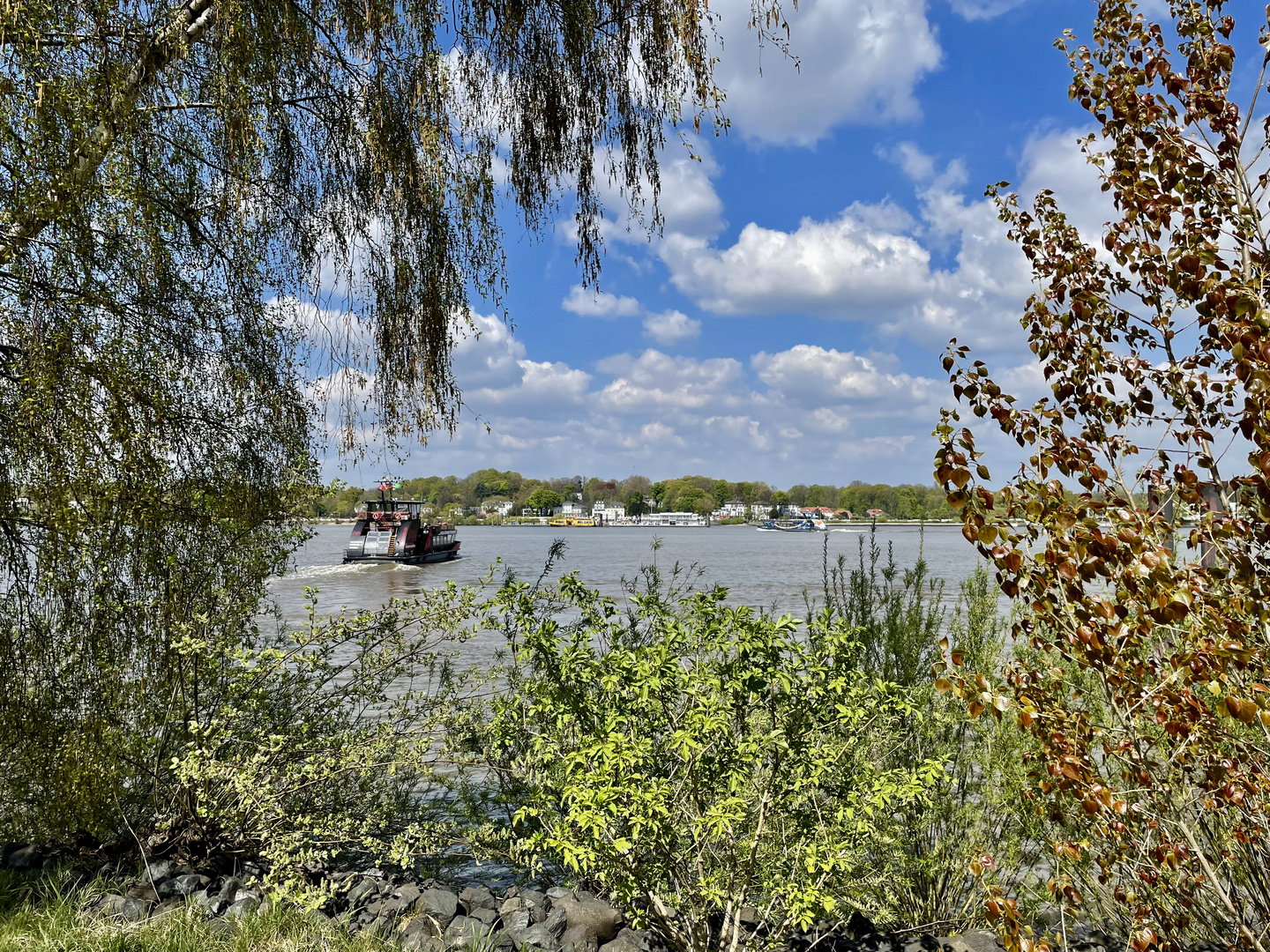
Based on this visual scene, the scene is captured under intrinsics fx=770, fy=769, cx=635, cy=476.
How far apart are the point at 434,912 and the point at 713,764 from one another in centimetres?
141

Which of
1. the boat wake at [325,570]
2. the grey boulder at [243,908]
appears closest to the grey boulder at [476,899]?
the grey boulder at [243,908]

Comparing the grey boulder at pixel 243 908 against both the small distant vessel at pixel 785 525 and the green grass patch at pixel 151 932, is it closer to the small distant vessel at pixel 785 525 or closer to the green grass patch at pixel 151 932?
the green grass patch at pixel 151 932

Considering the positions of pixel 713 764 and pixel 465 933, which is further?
pixel 465 933

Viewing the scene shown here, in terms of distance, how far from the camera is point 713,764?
2932 mm

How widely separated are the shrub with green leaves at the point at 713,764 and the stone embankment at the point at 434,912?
17cm

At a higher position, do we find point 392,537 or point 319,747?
point 319,747

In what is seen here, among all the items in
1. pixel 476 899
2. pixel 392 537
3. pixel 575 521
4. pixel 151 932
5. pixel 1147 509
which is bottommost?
pixel 575 521

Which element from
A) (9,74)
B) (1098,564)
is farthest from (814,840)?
(9,74)

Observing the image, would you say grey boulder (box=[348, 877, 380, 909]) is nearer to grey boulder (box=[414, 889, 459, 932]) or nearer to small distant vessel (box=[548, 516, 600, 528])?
grey boulder (box=[414, 889, 459, 932])

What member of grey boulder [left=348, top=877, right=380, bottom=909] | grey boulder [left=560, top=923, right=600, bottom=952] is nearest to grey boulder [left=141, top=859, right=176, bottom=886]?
grey boulder [left=348, top=877, right=380, bottom=909]

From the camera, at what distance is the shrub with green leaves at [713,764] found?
268cm

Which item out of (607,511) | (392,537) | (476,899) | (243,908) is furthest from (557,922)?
(607,511)

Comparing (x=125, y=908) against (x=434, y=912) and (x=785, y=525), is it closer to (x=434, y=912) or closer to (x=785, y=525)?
(x=434, y=912)

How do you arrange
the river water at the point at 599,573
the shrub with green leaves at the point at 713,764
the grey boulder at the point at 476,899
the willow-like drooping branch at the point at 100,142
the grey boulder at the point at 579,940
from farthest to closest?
1. the river water at the point at 599,573
2. the grey boulder at the point at 476,899
3. the grey boulder at the point at 579,940
4. the willow-like drooping branch at the point at 100,142
5. the shrub with green leaves at the point at 713,764
